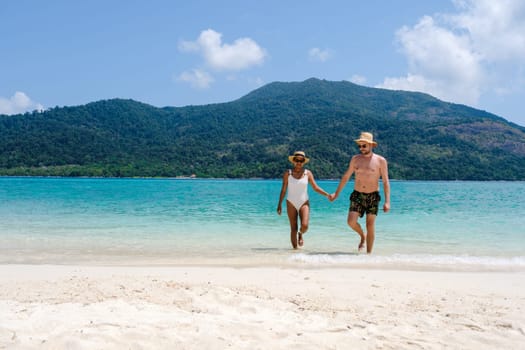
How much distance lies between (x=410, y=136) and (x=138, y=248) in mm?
143916

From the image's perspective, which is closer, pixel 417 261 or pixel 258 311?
pixel 258 311

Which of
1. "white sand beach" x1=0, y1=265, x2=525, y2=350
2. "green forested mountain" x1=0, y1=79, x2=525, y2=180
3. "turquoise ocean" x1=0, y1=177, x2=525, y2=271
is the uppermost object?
"green forested mountain" x1=0, y1=79, x2=525, y2=180

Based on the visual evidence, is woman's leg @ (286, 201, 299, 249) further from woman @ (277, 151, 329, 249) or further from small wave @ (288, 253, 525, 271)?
small wave @ (288, 253, 525, 271)

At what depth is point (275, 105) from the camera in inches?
7800

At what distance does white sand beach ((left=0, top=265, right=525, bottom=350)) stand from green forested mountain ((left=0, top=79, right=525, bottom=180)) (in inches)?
4431

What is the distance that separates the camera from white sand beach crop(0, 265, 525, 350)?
3518mm

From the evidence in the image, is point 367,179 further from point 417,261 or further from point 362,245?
point 417,261

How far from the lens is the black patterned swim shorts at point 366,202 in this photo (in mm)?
8195

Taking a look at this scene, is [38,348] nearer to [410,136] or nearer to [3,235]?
[3,235]

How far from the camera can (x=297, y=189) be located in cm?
912

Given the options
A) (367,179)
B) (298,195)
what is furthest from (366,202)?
(298,195)

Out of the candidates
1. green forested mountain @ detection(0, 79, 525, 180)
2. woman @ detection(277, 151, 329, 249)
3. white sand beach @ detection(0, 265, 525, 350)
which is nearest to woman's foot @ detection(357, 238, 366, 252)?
woman @ detection(277, 151, 329, 249)

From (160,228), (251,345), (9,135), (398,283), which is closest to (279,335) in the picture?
(251,345)

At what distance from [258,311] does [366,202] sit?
4451mm
